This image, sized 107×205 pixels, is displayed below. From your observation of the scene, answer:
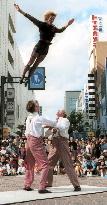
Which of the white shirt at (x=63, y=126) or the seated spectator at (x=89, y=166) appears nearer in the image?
the white shirt at (x=63, y=126)

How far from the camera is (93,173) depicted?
20266 mm

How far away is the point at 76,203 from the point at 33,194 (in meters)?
1.38

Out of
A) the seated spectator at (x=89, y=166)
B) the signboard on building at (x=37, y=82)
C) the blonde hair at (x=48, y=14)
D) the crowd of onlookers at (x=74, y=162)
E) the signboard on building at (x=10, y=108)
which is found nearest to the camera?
the blonde hair at (x=48, y=14)

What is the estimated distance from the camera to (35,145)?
9.26 m

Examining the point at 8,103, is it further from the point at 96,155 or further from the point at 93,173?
the point at 93,173

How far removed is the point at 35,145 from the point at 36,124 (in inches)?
14.6

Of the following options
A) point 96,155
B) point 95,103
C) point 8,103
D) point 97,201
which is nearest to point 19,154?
point 96,155

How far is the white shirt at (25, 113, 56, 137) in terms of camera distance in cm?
929

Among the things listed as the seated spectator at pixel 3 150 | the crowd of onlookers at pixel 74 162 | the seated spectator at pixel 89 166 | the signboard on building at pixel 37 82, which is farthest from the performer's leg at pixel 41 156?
the signboard on building at pixel 37 82

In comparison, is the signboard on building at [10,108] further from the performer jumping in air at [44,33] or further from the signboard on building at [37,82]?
the performer jumping in air at [44,33]

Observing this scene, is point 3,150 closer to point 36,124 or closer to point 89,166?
point 89,166

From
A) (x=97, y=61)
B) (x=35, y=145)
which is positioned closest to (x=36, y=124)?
(x=35, y=145)

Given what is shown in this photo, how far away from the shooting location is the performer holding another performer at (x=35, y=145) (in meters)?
9.20

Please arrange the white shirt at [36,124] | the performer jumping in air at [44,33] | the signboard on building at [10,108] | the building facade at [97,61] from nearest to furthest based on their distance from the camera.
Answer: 1. the performer jumping in air at [44,33]
2. the white shirt at [36,124]
3. the signboard on building at [10,108]
4. the building facade at [97,61]
